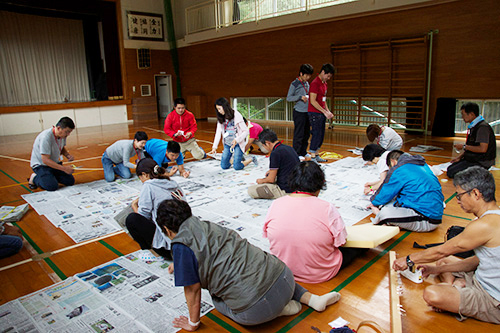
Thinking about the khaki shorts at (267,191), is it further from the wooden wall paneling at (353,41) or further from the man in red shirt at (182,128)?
the wooden wall paneling at (353,41)

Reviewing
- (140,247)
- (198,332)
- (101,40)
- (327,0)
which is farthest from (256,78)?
(198,332)

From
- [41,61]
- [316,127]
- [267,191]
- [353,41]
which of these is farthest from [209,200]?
[41,61]

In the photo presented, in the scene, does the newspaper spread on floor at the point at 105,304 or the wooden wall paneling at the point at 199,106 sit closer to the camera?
the newspaper spread on floor at the point at 105,304

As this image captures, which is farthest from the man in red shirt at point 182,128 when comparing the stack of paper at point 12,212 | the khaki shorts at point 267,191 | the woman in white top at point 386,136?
the woman in white top at point 386,136

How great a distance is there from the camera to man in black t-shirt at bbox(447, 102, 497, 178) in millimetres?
4949

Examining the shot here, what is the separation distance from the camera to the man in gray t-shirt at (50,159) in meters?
5.20

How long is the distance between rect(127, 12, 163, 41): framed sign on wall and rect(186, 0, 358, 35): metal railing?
1531mm

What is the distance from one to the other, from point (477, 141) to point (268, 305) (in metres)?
4.48

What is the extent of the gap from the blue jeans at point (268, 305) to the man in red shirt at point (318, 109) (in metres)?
4.72

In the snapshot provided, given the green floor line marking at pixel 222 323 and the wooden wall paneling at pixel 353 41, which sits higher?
the wooden wall paneling at pixel 353 41

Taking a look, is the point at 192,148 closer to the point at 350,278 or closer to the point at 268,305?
the point at 350,278

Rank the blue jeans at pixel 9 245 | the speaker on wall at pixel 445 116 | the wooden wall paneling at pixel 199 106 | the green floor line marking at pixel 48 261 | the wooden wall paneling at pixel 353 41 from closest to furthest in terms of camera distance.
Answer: the green floor line marking at pixel 48 261
the blue jeans at pixel 9 245
the wooden wall paneling at pixel 353 41
the speaker on wall at pixel 445 116
the wooden wall paneling at pixel 199 106

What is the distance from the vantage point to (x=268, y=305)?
79.0 inches

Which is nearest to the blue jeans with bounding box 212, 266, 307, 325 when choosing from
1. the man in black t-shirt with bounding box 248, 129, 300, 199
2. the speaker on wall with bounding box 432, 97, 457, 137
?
the man in black t-shirt with bounding box 248, 129, 300, 199
